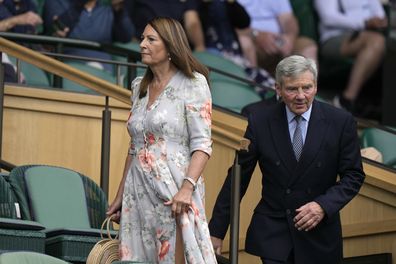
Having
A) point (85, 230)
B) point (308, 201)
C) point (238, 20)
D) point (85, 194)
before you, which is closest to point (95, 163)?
point (85, 194)

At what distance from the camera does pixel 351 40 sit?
1404 cm

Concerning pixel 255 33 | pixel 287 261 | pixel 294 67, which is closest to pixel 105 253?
pixel 287 261

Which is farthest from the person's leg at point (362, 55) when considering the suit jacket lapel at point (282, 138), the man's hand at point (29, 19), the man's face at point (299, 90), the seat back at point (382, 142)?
the man's face at point (299, 90)

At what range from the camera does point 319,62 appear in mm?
14133

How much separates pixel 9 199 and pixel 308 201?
1724mm

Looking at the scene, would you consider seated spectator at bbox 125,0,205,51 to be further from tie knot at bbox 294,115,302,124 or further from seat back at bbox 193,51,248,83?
tie knot at bbox 294,115,302,124

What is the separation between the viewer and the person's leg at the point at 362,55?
14.0 m

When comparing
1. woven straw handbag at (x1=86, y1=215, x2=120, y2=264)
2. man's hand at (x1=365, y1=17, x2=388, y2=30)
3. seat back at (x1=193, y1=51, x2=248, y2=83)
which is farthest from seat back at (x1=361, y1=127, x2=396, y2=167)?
woven straw handbag at (x1=86, y1=215, x2=120, y2=264)

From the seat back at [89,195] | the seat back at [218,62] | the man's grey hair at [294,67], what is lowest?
the seat back at [89,195]

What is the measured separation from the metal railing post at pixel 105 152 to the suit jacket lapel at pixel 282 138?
189 cm

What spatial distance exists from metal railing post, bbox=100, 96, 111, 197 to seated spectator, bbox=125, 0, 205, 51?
3.40m

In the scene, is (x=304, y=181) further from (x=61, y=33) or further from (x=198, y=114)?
(x=61, y=33)

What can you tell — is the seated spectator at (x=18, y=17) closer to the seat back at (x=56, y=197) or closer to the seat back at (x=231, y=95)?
the seat back at (x=231, y=95)

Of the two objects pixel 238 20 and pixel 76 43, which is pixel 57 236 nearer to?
pixel 76 43
